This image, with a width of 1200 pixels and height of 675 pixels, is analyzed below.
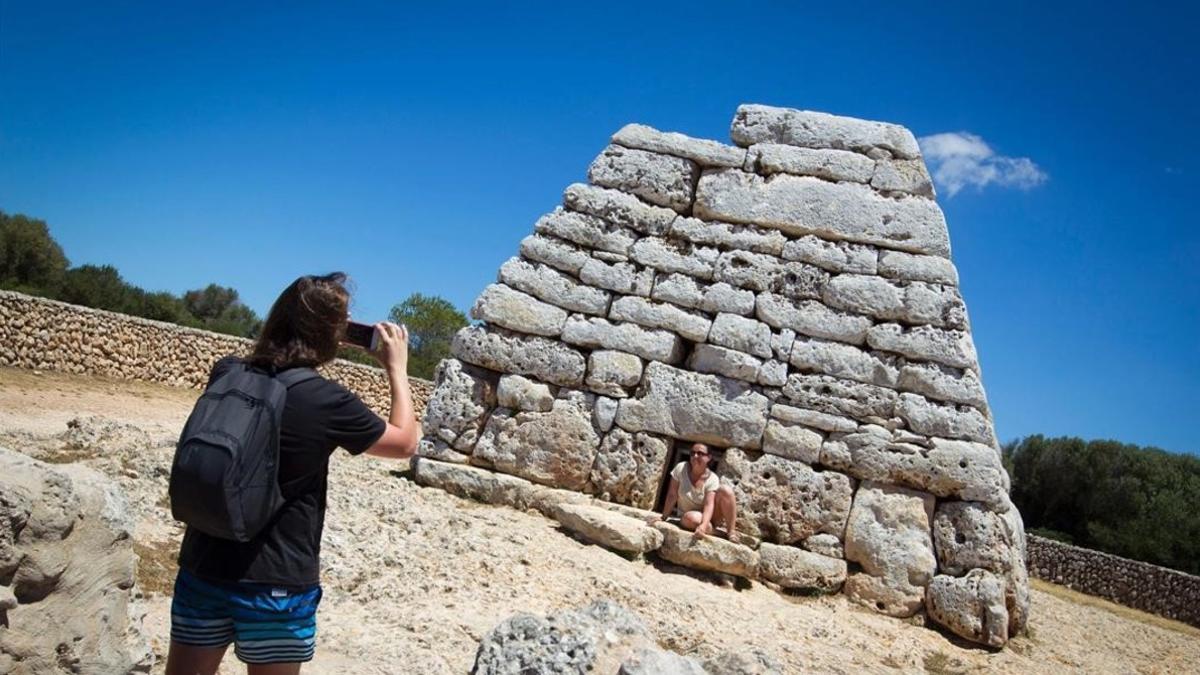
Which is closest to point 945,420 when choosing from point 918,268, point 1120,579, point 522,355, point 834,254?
point 918,268

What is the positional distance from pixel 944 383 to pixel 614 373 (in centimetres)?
271

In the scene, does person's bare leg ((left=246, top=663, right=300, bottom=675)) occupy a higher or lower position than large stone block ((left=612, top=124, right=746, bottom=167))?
lower

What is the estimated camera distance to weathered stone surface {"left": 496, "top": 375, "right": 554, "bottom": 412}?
24.5 feet

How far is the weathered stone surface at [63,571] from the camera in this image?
243 centimetres

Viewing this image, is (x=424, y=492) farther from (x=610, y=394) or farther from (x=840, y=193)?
(x=840, y=193)

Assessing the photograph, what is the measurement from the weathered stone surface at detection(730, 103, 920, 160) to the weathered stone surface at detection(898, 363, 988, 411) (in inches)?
80.4

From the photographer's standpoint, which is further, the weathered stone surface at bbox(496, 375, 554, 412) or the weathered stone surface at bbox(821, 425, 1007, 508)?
the weathered stone surface at bbox(496, 375, 554, 412)

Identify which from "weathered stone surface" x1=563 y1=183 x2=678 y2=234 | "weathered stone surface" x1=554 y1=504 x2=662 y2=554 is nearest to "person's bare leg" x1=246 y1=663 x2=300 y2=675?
"weathered stone surface" x1=554 y1=504 x2=662 y2=554

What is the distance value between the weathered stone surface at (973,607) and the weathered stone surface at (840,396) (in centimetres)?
139

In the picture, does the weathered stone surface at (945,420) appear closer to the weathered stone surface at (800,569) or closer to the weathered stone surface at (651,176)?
the weathered stone surface at (800,569)

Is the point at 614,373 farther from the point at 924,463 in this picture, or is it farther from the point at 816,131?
the point at 816,131

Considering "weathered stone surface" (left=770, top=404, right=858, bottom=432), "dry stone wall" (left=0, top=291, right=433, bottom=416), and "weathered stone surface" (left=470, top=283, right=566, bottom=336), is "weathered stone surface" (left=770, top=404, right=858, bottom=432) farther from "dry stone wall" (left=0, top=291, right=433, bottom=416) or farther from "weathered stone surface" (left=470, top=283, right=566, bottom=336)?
"dry stone wall" (left=0, top=291, right=433, bottom=416)

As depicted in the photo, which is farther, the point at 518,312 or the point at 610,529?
the point at 518,312

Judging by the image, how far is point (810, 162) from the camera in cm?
795
